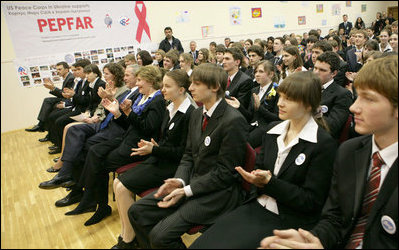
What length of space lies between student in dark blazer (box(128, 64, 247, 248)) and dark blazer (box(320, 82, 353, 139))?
38.6 inches

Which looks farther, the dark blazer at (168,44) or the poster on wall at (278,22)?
the poster on wall at (278,22)

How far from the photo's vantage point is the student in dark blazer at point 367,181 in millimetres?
1018

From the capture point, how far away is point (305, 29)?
11258 millimetres

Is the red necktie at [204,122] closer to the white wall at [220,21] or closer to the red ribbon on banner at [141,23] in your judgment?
the white wall at [220,21]

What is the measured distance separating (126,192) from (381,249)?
1724 mm

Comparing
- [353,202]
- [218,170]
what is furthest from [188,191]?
[353,202]

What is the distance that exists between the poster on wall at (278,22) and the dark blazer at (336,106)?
8720mm

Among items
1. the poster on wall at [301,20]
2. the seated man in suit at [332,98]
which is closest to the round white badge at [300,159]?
the seated man in suit at [332,98]

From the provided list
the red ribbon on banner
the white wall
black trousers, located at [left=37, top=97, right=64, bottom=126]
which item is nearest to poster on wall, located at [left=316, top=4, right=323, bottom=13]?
the white wall

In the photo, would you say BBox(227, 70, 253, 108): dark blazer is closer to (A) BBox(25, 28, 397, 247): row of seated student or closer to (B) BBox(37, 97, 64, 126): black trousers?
(A) BBox(25, 28, 397, 247): row of seated student

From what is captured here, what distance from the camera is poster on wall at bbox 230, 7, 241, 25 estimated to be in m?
9.23

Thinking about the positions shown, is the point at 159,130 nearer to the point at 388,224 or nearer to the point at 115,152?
the point at 115,152

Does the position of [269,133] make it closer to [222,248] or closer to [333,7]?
[222,248]

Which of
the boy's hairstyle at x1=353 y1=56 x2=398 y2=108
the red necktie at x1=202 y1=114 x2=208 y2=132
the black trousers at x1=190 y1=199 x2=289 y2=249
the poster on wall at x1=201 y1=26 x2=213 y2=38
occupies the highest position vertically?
the poster on wall at x1=201 y1=26 x2=213 y2=38
